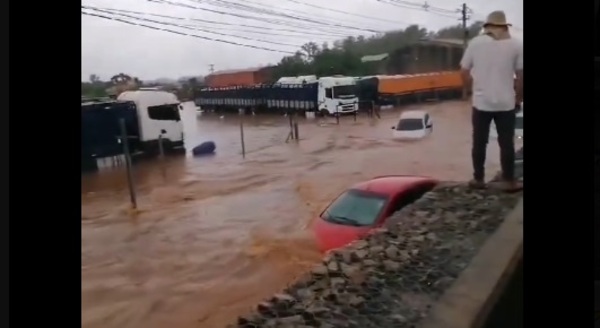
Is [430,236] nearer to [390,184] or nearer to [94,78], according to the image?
[390,184]

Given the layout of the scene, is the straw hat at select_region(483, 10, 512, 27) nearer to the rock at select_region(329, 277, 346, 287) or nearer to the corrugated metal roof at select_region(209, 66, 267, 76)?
the corrugated metal roof at select_region(209, 66, 267, 76)

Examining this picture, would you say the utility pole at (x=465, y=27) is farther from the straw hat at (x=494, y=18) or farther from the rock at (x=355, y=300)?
the rock at (x=355, y=300)

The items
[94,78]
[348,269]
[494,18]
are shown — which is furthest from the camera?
[494,18]

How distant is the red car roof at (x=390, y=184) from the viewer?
1.30m

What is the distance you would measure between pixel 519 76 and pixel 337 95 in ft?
1.26

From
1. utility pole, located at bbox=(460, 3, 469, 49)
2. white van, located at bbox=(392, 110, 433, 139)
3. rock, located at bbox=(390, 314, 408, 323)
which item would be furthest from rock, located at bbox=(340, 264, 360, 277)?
utility pole, located at bbox=(460, 3, 469, 49)

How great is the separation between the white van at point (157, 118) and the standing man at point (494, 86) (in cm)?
56

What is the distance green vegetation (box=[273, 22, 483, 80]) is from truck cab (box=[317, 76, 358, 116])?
0.05 feet

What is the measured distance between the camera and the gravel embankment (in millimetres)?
1216

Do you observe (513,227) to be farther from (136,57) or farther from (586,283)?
(136,57)

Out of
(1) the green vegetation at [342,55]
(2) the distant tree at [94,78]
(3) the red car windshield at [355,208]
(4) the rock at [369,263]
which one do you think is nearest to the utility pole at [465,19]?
(1) the green vegetation at [342,55]

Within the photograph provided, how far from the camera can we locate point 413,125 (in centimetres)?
132

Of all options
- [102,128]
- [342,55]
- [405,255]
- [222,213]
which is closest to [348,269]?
[405,255]

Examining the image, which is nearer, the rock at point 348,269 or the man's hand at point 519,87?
the rock at point 348,269
